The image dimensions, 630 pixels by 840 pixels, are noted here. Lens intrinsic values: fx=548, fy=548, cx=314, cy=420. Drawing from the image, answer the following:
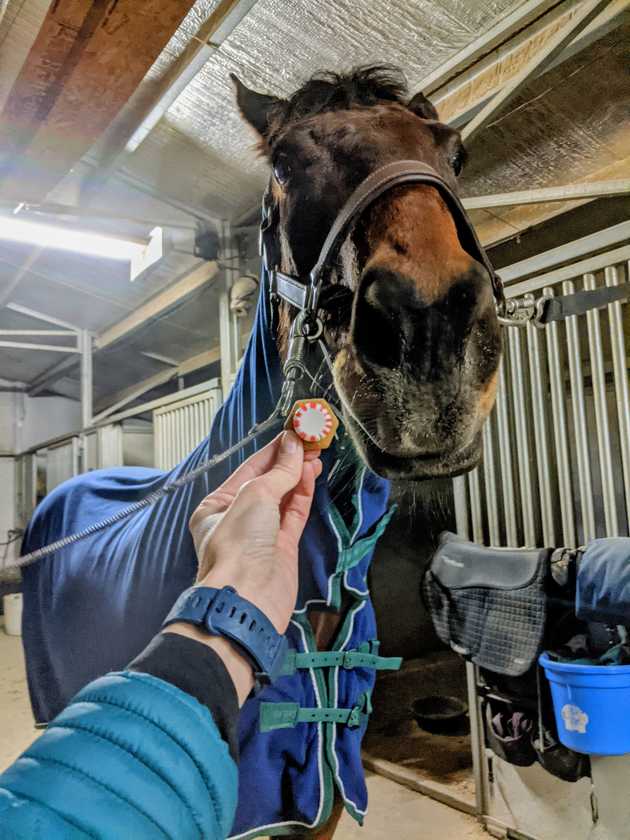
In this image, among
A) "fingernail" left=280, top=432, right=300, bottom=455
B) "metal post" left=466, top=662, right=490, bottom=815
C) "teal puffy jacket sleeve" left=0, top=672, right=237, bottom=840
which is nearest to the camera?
"teal puffy jacket sleeve" left=0, top=672, right=237, bottom=840

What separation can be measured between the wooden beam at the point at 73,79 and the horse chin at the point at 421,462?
0.77 metres

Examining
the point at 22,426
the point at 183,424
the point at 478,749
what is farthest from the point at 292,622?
the point at 22,426

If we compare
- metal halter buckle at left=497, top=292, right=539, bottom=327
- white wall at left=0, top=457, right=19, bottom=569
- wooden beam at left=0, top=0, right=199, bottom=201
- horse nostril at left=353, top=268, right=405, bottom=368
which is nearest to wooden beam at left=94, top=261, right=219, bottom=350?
white wall at left=0, top=457, right=19, bottom=569

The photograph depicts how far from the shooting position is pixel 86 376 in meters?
2.35

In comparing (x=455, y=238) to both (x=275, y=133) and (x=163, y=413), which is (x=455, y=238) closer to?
(x=275, y=133)

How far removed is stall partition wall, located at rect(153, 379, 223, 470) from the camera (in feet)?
6.32

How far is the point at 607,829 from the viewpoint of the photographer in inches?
46.8

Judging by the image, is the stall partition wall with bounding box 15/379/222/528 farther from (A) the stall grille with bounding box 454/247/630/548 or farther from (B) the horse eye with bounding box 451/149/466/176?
(B) the horse eye with bounding box 451/149/466/176

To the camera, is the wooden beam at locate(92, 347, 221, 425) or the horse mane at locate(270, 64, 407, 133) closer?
the horse mane at locate(270, 64, 407, 133)

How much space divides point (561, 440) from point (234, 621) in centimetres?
127

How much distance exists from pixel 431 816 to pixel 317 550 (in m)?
1.37

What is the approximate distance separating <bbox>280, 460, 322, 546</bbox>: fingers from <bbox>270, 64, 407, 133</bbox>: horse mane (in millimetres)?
457

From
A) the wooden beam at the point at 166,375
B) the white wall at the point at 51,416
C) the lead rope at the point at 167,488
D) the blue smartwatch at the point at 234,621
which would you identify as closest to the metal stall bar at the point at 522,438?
the lead rope at the point at 167,488

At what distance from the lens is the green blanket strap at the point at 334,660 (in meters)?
0.60
